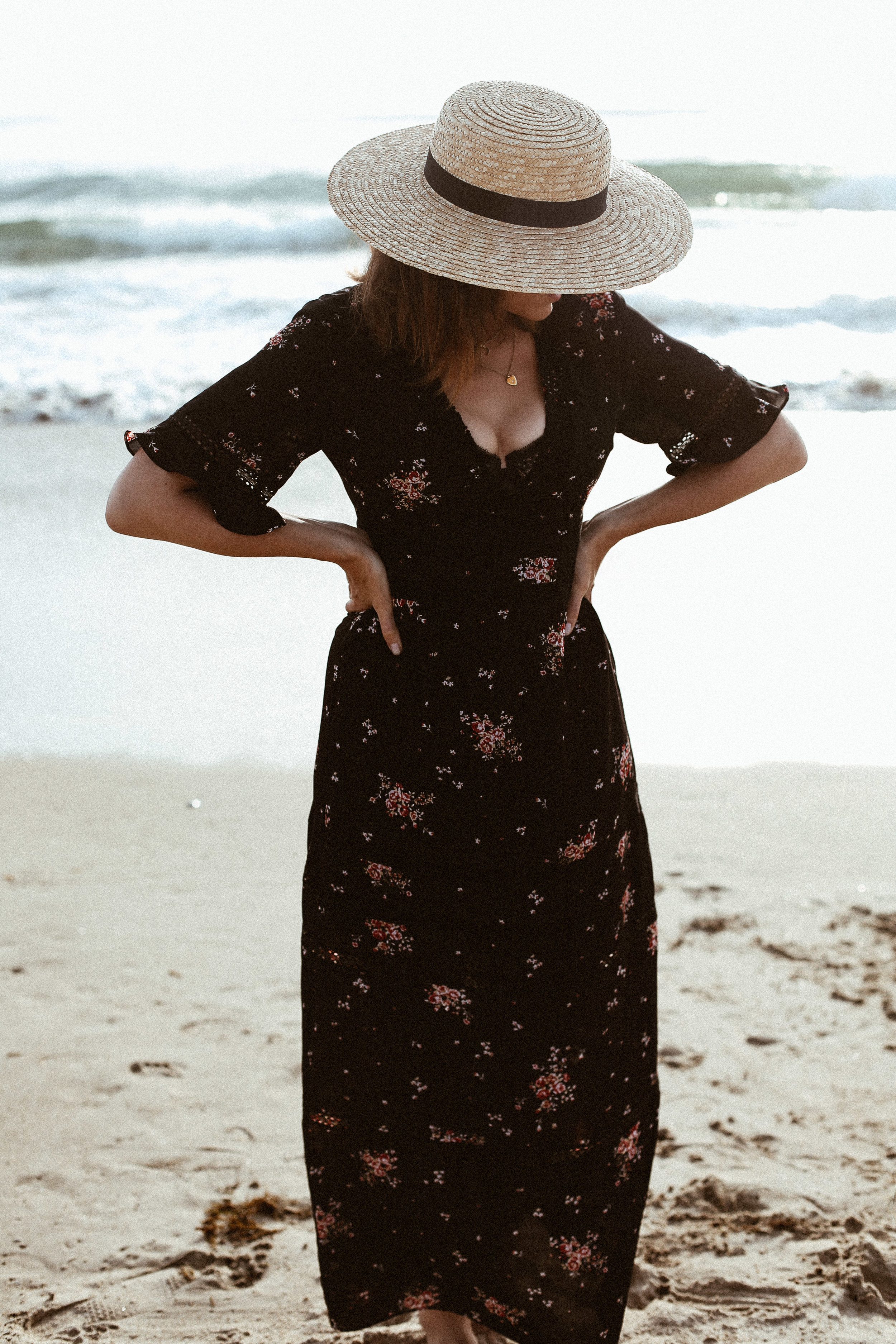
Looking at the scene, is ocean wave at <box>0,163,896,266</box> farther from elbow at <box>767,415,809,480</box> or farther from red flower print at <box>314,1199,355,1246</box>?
red flower print at <box>314,1199,355,1246</box>

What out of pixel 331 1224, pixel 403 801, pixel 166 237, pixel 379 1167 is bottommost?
pixel 331 1224

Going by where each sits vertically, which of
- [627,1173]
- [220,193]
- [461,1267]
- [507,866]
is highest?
[220,193]

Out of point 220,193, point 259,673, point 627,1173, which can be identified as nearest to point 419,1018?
point 627,1173

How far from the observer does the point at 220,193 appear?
16.4 meters

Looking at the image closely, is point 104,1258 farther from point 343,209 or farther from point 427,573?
point 343,209

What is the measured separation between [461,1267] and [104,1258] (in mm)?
803

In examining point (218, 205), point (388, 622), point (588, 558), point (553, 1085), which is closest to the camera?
point (388, 622)

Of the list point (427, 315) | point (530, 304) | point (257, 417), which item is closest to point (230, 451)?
point (257, 417)

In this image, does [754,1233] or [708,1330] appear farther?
[754,1233]

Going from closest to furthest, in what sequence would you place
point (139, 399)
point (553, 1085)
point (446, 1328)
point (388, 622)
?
point (388, 622) < point (553, 1085) < point (446, 1328) < point (139, 399)

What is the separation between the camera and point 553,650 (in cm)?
179

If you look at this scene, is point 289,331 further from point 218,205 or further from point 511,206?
point 218,205

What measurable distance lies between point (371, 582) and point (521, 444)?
289 mm

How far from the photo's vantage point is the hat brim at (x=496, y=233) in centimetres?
152
